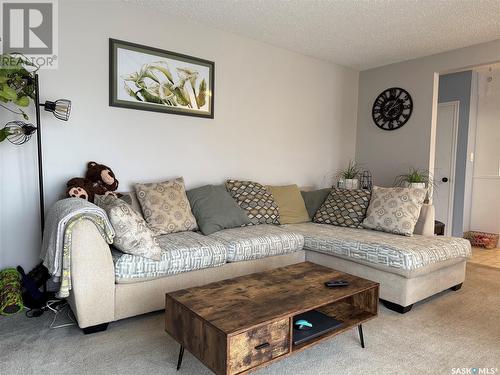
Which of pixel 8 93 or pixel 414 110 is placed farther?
pixel 414 110

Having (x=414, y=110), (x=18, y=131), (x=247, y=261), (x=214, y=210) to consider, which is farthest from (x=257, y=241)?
(x=414, y=110)

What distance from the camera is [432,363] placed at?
1859mm

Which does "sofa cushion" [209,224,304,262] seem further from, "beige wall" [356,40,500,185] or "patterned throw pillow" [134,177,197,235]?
"beige wall" [356,40,500,185]

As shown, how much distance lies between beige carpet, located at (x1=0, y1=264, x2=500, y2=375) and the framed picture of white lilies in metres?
1.87

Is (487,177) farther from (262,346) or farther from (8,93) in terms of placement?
(8,93)

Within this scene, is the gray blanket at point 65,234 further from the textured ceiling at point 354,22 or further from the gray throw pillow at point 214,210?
the textured ceiling at point 354,22

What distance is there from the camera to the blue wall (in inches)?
192

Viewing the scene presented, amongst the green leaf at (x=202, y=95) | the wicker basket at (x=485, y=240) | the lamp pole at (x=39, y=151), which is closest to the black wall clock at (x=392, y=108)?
the wicker basket at (x=485, y=240)

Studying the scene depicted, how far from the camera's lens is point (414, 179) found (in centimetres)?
394

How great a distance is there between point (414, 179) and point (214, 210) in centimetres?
238

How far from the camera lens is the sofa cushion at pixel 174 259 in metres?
2.17

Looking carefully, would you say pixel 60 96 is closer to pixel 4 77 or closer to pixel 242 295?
pixel 4 77

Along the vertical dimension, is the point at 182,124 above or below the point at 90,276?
above

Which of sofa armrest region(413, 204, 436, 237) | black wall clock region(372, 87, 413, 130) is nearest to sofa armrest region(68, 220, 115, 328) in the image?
sofa armrest region(413, 204, 436, 237)
